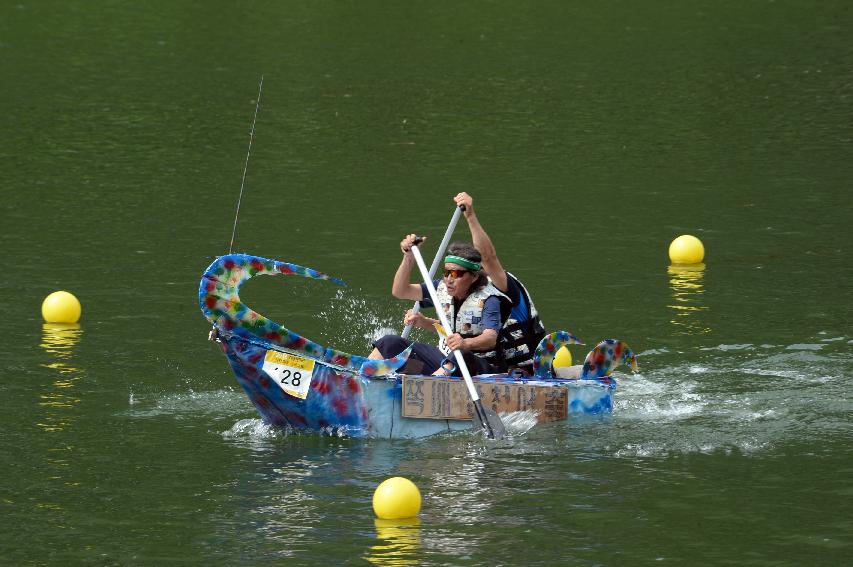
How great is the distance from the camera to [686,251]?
21875mm

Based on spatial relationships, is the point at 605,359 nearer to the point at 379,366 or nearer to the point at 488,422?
the point at 488,422

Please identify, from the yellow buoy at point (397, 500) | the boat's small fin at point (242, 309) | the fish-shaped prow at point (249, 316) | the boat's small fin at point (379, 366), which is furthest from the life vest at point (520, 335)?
the yellow buoy at point (397, 500)

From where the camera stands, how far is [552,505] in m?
13.0

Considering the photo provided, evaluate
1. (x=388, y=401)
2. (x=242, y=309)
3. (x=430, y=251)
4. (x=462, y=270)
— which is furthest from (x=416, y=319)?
(x=430, y=251)

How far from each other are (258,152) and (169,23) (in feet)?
49.4

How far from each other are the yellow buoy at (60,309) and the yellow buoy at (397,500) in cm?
751

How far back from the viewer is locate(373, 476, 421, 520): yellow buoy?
12578 mm

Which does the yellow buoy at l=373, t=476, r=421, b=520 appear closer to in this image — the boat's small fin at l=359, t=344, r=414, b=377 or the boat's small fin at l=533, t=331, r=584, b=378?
the boat's small fin at l=359, t=344, r=414, b=377

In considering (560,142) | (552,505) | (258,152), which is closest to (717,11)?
(560,142)

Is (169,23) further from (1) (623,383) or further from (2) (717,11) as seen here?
Result: (1) (623,383)

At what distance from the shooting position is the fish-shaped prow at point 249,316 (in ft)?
46.9

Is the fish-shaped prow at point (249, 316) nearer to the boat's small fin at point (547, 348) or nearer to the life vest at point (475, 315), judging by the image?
the life vest at point (475, 315)

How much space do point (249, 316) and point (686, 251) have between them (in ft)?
29.1

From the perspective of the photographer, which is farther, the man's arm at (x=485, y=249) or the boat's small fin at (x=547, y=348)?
the man's arm at (x=485, y=249)
